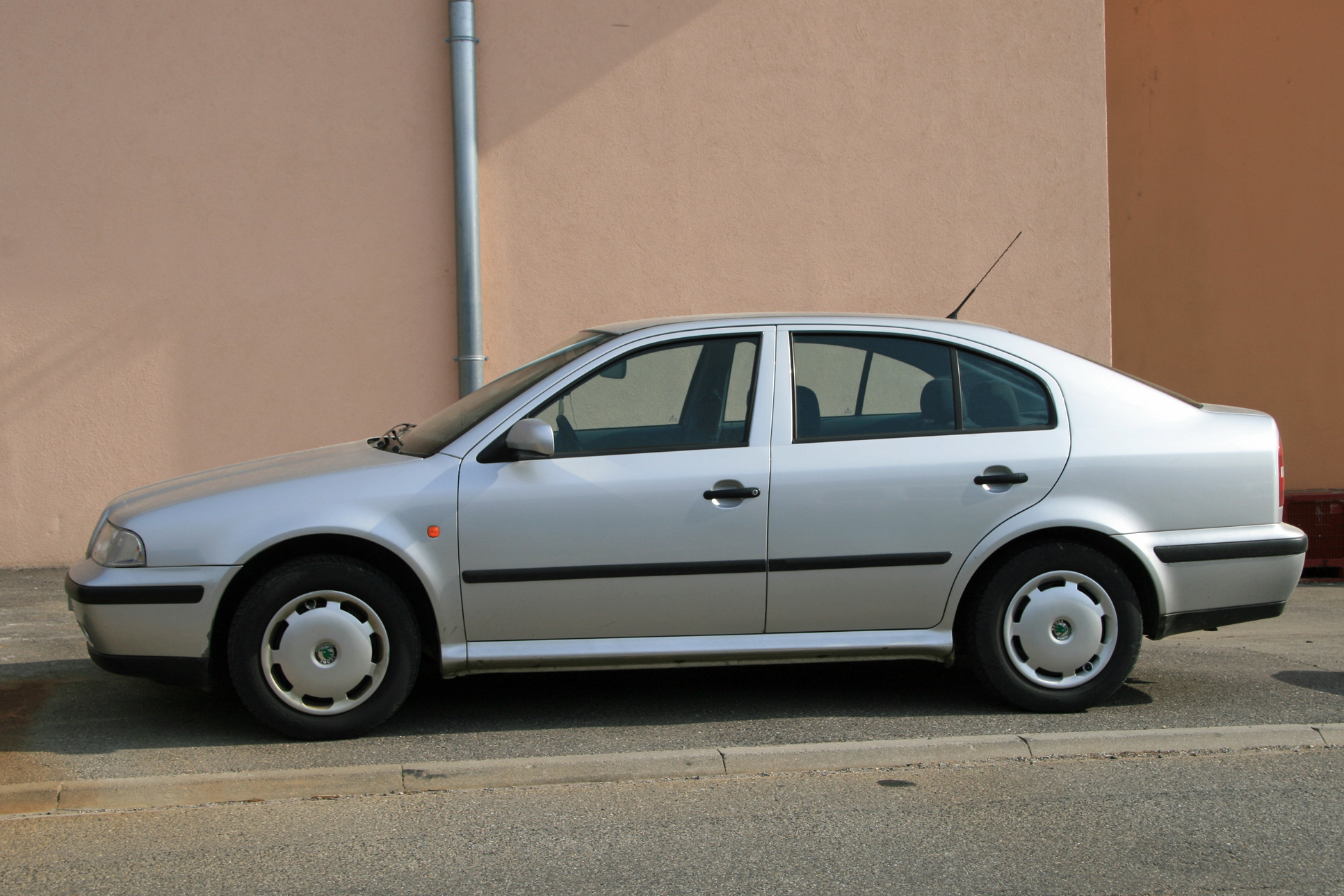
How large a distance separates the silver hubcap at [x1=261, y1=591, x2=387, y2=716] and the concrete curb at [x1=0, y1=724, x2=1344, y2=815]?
40 cm

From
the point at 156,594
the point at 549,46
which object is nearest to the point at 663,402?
the point at 156,594

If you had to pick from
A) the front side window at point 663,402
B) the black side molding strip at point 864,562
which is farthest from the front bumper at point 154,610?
the black side molding strip at point 864,562

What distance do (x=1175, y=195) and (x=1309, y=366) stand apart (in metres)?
1.77

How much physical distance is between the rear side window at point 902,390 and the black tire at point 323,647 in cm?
171

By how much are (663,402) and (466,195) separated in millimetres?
4014

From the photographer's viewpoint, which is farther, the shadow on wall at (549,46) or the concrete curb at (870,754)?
the shadow on wall at (549,46)

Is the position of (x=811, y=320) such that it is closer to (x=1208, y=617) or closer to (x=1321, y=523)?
(x=1208, y=617)

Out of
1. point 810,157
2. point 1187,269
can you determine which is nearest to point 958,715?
point 810,157

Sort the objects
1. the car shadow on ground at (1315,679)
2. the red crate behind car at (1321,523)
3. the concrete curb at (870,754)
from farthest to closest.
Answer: the red crate behind car at (1321,523) → the car shadow on ground at (1315,679) → the concrete curb at (870,754)

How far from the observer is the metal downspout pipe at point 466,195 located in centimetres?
814

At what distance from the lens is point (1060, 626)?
15.6 feet

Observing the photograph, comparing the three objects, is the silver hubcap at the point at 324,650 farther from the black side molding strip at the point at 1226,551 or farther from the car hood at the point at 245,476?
the black side molding strip at the point at 1226,551

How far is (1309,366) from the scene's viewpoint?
33.0ft

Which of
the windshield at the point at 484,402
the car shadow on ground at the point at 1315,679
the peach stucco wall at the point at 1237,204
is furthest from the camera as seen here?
the peach stucco wall at the point at 1237,204
